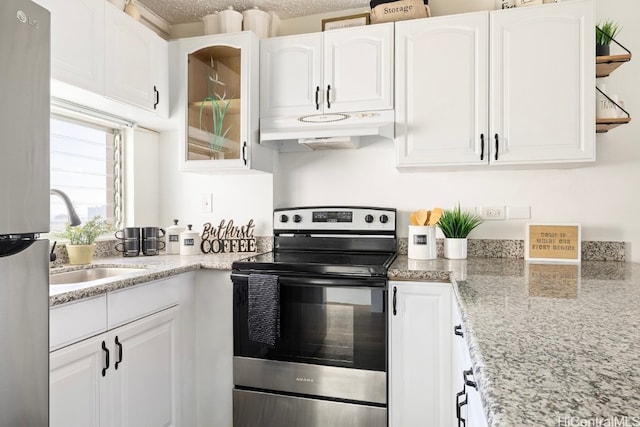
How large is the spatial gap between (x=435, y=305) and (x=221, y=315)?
1038mm

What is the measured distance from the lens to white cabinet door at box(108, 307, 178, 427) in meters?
1.59

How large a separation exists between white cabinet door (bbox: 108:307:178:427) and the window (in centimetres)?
77

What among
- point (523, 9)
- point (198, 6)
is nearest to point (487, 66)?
point (523, 9)

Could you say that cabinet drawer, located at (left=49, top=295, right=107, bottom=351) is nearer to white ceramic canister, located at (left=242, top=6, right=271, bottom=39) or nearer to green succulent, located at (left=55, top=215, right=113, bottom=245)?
green succulent, located at (left=55, top=215, right=113, bottom=245)

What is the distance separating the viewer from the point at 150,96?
88.6 inches

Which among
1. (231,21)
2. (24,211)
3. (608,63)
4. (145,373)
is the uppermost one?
(231,21)

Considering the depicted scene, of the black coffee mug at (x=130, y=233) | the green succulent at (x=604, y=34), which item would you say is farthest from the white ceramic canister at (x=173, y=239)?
the green succulent at (x=604, y=34)

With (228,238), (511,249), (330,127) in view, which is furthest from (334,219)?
(511,249)

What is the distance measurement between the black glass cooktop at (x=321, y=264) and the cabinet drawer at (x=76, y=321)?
65cm

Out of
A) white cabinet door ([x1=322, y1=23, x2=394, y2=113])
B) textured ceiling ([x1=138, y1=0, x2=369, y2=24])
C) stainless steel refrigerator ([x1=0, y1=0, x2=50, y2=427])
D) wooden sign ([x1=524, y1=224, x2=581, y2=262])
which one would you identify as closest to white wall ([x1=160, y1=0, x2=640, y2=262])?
wooden sign ([x1=524, y1=224, x2=581, y2=262])

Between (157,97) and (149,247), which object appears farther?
(149,247)

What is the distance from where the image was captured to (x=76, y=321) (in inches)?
54.6

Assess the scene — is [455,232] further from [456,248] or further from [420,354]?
[420,354]

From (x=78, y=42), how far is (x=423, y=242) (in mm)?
1824
